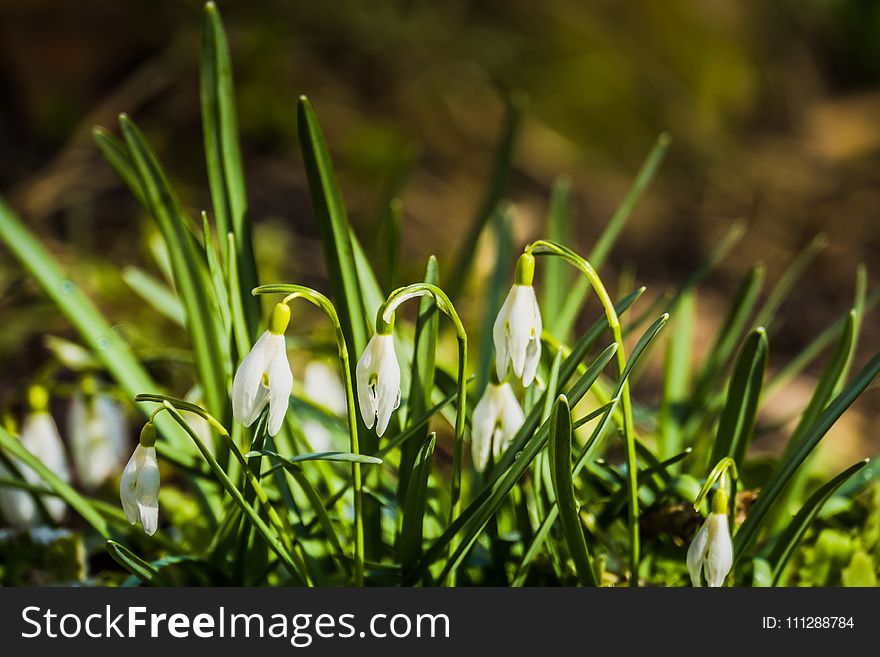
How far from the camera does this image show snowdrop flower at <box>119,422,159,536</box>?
865mm

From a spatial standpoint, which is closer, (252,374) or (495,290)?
(252,374)

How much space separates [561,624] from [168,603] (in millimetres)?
455

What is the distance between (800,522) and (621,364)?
30 centimetres

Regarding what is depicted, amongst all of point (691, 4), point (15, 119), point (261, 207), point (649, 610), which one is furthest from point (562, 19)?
point (649, 610)

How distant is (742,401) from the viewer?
1119mm

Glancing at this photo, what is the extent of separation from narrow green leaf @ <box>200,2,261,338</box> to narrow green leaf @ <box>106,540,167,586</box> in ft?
1.07

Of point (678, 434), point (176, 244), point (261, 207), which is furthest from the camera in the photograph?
point (261, 207)

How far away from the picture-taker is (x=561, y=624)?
3.33 ft

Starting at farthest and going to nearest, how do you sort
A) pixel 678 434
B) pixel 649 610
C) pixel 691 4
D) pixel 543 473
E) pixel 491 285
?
pixel 691 4 → pixel 491 285 → pixel 678 434 → pixel 543 473 → pixel 649 610

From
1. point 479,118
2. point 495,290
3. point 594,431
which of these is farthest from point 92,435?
point 479,118

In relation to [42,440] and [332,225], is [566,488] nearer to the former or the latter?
[332,225]

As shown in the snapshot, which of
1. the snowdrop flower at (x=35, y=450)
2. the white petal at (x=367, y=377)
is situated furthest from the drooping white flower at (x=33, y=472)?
the white petal at (x=367, y=377)

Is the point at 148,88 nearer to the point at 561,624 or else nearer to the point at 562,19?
the point at 562,19

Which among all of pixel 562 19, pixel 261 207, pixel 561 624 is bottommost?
pixel 561 624
